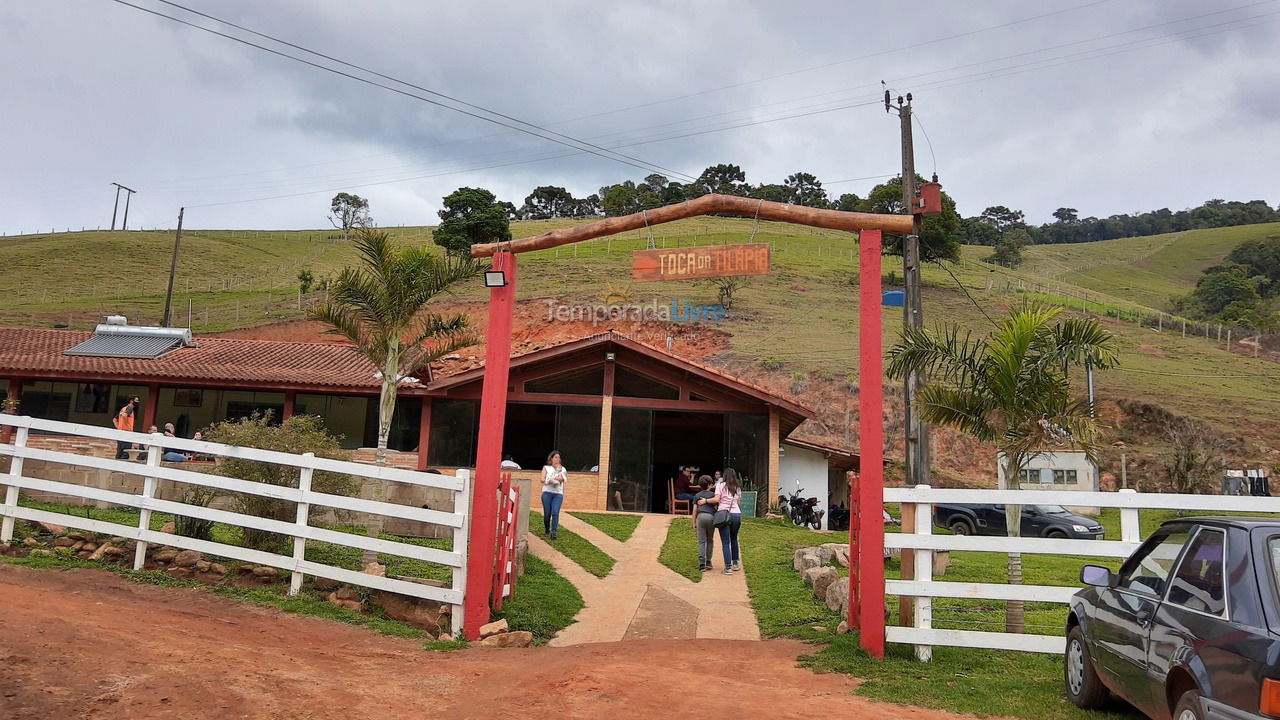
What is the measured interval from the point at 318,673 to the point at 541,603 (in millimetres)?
3846

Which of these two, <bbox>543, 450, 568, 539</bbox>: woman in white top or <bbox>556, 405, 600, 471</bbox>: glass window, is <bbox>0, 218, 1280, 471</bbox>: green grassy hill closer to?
<bbox>556, 405, 600, 471</bbox>: glass window

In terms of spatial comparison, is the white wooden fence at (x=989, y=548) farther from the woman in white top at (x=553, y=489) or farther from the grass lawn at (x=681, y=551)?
the woman in white top at (x=553, y=489)

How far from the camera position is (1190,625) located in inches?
161

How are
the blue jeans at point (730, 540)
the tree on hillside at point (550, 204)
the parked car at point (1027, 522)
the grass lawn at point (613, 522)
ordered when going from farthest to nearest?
the tree on hillside at point (550, 204)
the parked car at point (1027, 522)
the grass lawn at point (613, 522)
the blue jeans at point (730, 540)

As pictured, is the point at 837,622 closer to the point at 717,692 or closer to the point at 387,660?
the point at 717,692

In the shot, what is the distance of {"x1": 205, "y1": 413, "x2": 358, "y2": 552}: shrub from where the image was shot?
8867 mm

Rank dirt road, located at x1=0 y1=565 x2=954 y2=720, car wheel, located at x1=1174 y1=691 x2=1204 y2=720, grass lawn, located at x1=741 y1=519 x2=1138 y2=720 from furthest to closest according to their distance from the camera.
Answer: grass lawn, located at x1=741 y1=519 x2=1138 y2=720
dirt road, located at x1=0 y1=565 x2=954 y2=720
car wheel, located at x1=1174 y1=691 x2=1204 y2=720

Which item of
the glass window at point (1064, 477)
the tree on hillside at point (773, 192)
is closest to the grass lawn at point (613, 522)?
the glass window at point (1064, 477)

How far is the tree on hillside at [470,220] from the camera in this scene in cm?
5819

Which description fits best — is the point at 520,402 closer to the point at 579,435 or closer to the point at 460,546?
the point at 579,435

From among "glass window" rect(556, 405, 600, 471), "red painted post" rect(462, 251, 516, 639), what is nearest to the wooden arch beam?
"red painted post" rect(462, 251, 516, 639)

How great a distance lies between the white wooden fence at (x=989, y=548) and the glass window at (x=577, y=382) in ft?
47.4

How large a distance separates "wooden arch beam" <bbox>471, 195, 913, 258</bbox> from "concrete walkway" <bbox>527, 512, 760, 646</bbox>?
3945 mm

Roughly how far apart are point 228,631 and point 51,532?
442 cm
